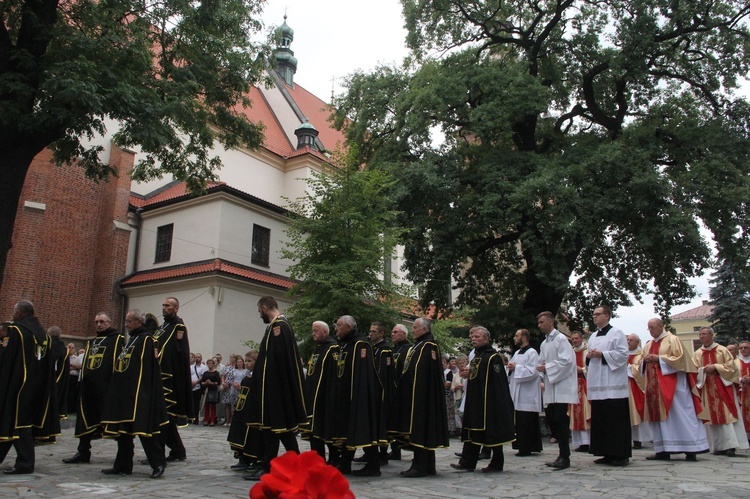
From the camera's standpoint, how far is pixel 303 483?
1.88 m

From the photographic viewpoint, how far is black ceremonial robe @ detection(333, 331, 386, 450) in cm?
766

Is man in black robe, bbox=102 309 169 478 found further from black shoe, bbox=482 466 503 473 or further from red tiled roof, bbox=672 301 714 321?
red tiled roof, bbox=672 301 714 321

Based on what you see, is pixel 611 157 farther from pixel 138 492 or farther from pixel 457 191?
pixel 138 492

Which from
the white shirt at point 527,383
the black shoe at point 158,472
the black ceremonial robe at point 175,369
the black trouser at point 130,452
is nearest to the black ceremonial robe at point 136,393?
the black trouser at point 130,452

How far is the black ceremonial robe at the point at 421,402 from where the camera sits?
7867 mm

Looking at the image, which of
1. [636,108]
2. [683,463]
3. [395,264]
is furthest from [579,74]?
[683,463]

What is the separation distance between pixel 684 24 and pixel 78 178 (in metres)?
21.6

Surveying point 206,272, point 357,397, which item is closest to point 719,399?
point 357,397

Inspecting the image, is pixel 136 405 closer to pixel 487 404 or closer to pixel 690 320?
pixel 487 404

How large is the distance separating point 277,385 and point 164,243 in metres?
20.2

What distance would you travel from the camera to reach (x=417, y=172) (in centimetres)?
2089

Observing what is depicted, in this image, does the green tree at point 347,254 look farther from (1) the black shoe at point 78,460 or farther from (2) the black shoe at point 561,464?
(2) the black shoe at point 561,464

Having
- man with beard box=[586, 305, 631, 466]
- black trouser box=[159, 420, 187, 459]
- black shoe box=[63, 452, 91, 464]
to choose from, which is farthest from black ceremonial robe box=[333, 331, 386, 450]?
black shoe box=[63, 452, 91, 464]

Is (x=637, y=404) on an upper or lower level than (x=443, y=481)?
upper
